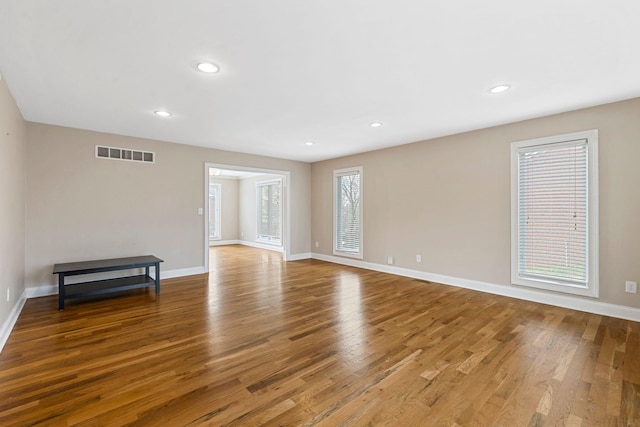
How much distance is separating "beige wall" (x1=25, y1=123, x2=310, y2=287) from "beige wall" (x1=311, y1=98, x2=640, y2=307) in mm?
3053

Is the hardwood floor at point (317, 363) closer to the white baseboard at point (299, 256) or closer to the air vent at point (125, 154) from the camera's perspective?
the air vent at point (125, 154)

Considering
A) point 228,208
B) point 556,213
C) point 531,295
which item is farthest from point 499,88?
point 228,208

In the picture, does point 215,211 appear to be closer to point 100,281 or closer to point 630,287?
point 100,281

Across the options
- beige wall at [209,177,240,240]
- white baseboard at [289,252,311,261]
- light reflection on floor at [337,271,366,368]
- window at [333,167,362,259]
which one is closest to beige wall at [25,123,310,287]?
white baseboard at [289,252,311,261]

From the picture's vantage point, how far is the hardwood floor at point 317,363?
176 cm

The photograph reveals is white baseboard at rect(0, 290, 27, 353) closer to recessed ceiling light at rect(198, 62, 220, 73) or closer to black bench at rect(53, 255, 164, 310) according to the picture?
black bench at rect(53, 255, 164, 310)

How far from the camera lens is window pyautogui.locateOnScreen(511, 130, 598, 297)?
3471 mm

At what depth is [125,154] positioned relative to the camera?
476 cm

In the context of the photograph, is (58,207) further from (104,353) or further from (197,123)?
(104,353)

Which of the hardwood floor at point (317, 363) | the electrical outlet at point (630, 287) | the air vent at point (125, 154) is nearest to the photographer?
the hardwood floor at point (317, 363)

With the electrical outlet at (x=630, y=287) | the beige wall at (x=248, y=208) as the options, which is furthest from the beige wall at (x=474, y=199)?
the beige wall at (x=248, y=208)

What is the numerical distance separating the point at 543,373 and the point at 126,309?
4257 mm

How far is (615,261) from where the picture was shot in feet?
10.9

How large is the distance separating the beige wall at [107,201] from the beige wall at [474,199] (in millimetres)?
3053
